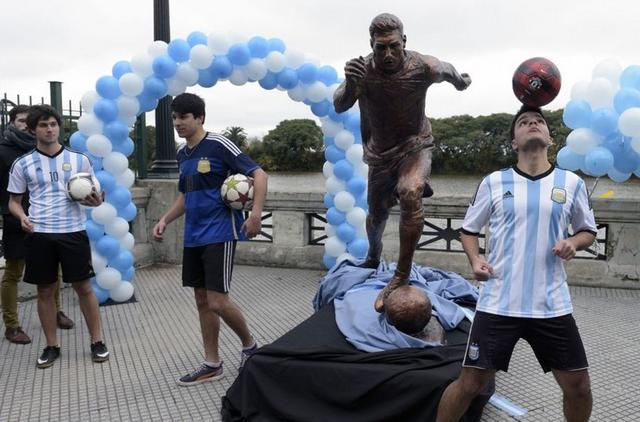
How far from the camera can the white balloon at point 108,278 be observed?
19.5ft

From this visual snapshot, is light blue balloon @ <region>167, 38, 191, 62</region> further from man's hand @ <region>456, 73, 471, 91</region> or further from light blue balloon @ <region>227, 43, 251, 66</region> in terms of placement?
man's hand @ <region>456, 73, 471, 91</region>

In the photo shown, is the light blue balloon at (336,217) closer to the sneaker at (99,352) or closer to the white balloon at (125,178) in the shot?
the white balloon at (125,178)

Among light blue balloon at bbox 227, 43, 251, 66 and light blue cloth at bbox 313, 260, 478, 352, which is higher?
light blue balloon at bbox 227, 43, 251, 66

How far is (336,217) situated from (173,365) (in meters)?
3.13

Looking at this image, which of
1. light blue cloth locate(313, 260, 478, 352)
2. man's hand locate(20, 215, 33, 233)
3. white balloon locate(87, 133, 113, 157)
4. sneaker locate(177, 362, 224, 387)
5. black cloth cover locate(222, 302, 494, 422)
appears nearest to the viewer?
black cloth cover locate(222, 302, 494, 422)

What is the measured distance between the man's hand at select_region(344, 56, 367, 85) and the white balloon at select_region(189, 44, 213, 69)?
284 centimetres

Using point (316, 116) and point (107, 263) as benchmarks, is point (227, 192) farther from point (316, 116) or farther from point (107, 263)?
point (316, 116)

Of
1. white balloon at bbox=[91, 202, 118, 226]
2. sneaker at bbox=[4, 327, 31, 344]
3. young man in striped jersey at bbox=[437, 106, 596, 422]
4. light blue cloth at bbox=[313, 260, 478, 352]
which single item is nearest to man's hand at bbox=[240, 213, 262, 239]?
light blue cloth at bbox=[313, 260, 478, 352]

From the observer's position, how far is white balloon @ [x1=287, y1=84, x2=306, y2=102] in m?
6.70

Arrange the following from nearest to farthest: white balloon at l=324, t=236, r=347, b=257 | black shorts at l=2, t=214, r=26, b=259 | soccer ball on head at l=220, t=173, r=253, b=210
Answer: soccer ball on head at l=220, t=173, r=253, b=210
black shorts at l=2, t=214, r=26, b=259
white balloon at l=324, t=236, r=347, b=257

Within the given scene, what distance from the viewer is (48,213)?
414 centimetres

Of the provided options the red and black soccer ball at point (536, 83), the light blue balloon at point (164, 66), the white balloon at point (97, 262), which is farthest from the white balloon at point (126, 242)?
the red and black soccer ball at point (536, 83)

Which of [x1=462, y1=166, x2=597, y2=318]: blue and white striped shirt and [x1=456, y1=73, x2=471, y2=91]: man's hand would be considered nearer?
[x1=462, y1=166, x2=597, y2=318]: blue and white striped shirt

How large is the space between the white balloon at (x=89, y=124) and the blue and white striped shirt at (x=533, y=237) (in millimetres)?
4716
